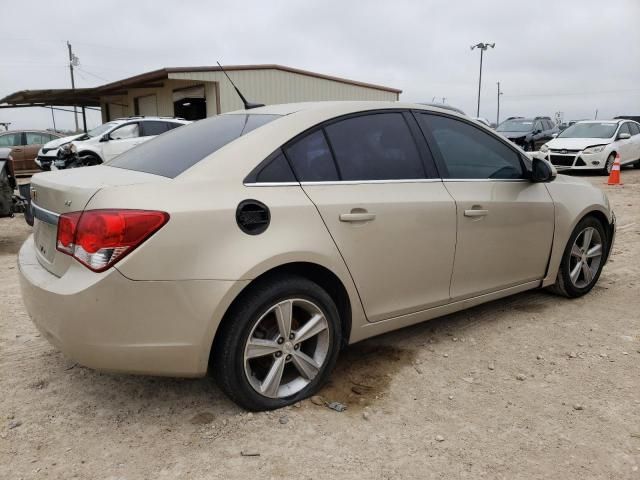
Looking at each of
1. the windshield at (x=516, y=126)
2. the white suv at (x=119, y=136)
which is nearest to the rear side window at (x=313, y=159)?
the white suv at (x=119, y=136)

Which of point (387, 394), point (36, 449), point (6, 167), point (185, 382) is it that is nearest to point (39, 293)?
point (36, 449)

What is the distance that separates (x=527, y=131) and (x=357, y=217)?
17123 mm

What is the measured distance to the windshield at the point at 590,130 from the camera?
14.5 metres

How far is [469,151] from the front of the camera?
363 centimetres

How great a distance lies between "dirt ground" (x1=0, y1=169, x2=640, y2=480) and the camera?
2336 mm

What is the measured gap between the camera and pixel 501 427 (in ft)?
8.58

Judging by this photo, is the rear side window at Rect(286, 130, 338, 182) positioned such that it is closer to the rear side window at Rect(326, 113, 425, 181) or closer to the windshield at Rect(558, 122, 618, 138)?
the rear side window at Rect(326, 113, 425, 181)

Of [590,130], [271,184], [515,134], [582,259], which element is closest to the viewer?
[271,184]

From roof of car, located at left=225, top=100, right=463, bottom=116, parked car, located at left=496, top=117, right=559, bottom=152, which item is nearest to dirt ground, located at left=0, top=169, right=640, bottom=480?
roof of car, located at left=225, top=100, right=463, bottom=116

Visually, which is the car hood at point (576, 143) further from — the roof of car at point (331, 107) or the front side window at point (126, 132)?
the roof of car at point (331, 107)

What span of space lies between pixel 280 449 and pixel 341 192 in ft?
4.27

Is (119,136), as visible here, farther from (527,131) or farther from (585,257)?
(527,131)

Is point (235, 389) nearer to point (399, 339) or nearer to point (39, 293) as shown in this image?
point (39, 293)

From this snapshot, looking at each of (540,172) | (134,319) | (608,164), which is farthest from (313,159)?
(608,164)
